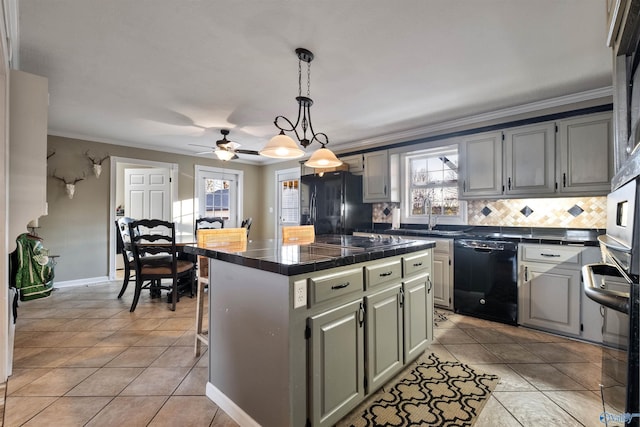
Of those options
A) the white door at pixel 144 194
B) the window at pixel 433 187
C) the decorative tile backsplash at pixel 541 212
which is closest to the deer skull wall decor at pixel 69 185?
the white door at pixel 144 194

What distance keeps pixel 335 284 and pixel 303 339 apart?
298mm

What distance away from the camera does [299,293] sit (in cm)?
132

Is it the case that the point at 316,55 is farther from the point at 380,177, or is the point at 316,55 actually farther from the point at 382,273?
the point at 380,177

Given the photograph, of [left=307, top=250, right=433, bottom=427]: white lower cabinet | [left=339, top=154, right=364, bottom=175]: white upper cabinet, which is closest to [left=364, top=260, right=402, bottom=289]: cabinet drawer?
[left=307, top=250, right=433, bottom=427]: white lower cabinet

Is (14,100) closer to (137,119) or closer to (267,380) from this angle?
(137,119)

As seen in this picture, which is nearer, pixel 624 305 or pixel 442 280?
pixel 624 305

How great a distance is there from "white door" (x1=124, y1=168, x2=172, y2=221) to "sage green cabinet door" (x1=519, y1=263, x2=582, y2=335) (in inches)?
215

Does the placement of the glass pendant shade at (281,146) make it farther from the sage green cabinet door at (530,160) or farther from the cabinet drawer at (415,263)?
the sage green cabinet door at (530,160)

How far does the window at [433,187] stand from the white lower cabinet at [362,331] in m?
2.02

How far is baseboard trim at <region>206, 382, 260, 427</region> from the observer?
151 cm

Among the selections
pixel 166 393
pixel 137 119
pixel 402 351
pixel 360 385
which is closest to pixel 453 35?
pixel 402 351

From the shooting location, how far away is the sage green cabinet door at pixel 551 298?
2.62 m

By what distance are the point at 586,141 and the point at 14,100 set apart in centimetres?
466

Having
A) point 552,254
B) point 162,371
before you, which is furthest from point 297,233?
point 552,254
